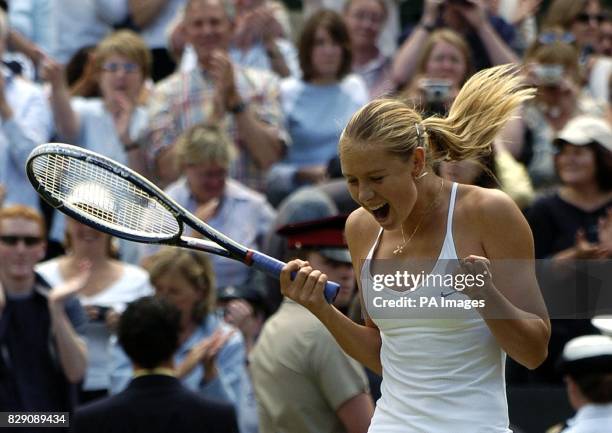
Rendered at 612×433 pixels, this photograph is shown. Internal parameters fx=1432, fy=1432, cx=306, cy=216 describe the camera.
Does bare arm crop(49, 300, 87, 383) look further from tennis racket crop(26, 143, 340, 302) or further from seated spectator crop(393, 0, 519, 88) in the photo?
seated spectator crop(393, 0, 519, 88)

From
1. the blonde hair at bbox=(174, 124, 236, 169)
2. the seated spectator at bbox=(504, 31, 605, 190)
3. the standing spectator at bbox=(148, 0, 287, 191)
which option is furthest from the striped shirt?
the seated spectator at bbox=(504, 31, 605, 190)

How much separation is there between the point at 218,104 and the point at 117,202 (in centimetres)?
336

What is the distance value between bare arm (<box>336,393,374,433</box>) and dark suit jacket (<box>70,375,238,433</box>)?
456 mm

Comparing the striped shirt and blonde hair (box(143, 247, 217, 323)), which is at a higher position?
the striped shirt

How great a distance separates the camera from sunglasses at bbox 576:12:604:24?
895cm

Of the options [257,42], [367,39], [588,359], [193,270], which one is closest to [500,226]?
[588,359]

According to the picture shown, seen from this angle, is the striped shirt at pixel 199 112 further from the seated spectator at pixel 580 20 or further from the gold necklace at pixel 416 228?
the gold necklace at pixel 416 228

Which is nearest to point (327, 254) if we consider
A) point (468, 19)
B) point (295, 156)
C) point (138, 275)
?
point (138, 275)

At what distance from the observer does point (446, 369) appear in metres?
3.63

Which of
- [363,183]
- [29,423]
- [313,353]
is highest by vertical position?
[363,183]

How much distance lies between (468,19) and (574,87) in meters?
0.88

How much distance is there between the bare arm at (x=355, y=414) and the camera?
4.50 m

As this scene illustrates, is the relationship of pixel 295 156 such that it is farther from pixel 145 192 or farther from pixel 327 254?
pixel 145 192

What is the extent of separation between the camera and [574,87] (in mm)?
7773
